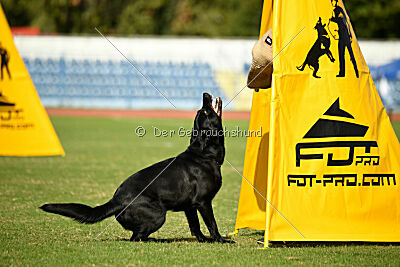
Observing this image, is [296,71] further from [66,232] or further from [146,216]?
[66,232]

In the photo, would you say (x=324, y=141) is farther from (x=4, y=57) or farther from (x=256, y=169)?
(x=4, y=57)

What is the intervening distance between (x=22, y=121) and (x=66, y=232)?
22.2 feet

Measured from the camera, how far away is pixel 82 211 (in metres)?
5.65

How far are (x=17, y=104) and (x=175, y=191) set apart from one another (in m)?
7.91

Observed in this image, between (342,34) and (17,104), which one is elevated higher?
(342,34)

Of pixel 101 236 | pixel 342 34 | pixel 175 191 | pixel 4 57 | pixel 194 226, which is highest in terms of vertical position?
pixel 342 34

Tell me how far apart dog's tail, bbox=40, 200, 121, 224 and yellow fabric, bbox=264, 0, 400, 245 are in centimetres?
167

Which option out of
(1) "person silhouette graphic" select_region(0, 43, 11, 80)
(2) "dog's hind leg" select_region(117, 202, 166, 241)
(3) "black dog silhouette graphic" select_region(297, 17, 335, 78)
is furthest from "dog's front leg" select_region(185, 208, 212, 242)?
(1) "person silhouette graphic" select_region(0, 43, 11, 80)

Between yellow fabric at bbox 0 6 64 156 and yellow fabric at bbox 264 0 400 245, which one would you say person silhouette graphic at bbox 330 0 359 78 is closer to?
yellow fabric at bbox 264 0 400 245

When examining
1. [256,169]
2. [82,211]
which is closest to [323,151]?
[256,169]

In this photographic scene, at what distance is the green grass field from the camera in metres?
5.21

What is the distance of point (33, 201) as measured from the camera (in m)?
8.48

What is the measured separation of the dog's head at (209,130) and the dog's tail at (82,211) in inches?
45.1

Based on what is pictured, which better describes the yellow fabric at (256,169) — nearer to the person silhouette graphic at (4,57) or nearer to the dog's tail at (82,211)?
the dog's tail at (82,211)
